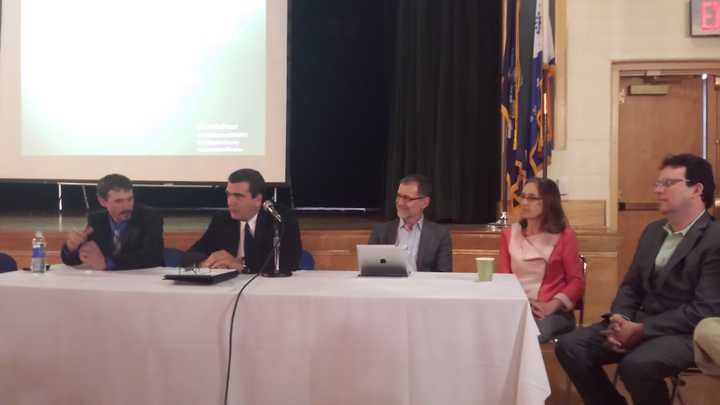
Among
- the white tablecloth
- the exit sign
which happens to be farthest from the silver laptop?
the exit sign

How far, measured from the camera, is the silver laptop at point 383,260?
2.70 m

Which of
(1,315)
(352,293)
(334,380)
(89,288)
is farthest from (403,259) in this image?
(1,315)

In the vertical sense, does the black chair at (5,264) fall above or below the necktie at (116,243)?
below

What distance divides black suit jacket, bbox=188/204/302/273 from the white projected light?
190 centimetres

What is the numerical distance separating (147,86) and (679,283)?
4123 millimetres

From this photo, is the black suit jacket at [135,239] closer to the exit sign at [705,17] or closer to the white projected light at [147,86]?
the white projected light at [147,86]

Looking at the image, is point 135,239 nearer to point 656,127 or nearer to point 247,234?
point 247,234

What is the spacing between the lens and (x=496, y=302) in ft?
7.42

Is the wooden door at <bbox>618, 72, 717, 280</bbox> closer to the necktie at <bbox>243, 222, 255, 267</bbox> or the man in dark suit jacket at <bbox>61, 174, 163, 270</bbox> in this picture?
the necktie at <bbox>243, 222, 255, 267</bbox>

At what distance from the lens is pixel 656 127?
5.27 m

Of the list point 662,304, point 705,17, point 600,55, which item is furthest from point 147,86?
point 705,17

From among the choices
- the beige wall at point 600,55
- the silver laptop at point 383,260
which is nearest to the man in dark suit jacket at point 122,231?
the silver laptop at point 383,260

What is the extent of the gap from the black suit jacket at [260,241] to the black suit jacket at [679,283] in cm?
145

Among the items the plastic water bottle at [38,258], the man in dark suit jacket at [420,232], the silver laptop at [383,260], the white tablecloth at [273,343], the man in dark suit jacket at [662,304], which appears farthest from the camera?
the man in dark suit jacket at [420,232]
